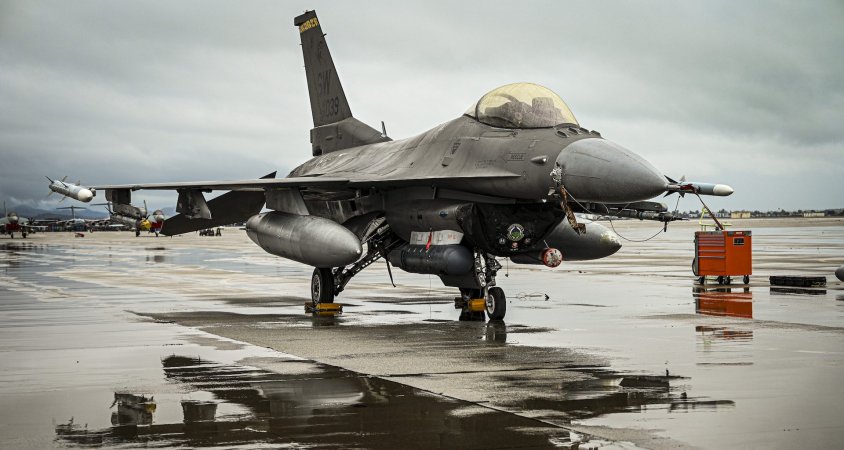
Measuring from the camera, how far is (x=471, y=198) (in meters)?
14.2

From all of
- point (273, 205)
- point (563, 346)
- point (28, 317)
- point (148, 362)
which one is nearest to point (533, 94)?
point (563, 346)

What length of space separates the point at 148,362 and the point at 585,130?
263 inches

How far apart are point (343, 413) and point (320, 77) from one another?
45.6ft

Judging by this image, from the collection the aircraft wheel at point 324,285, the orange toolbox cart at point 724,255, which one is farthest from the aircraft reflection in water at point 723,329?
the aircraft wheel at point 324,285

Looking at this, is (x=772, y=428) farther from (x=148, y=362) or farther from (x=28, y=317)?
(x=28, y=317)

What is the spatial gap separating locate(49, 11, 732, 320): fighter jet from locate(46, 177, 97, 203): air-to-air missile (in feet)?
1.27

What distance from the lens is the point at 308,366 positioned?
9812 millimetres

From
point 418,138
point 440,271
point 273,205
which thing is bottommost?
point 440,271

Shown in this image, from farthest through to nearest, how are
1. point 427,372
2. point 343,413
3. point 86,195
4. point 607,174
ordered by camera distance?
point 86,195 → point 607,174 → point 427,372 → point 343,413

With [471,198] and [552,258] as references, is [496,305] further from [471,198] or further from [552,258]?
[471,198]

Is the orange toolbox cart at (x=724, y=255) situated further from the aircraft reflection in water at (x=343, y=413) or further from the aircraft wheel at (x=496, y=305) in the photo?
the aircraft reflection in water at (x=343, y=413)

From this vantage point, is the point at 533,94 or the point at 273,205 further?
the point at 273,205

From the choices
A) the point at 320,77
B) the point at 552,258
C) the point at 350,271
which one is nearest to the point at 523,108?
the point at 552,258

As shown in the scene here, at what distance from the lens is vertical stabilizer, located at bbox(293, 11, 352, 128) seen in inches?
789
